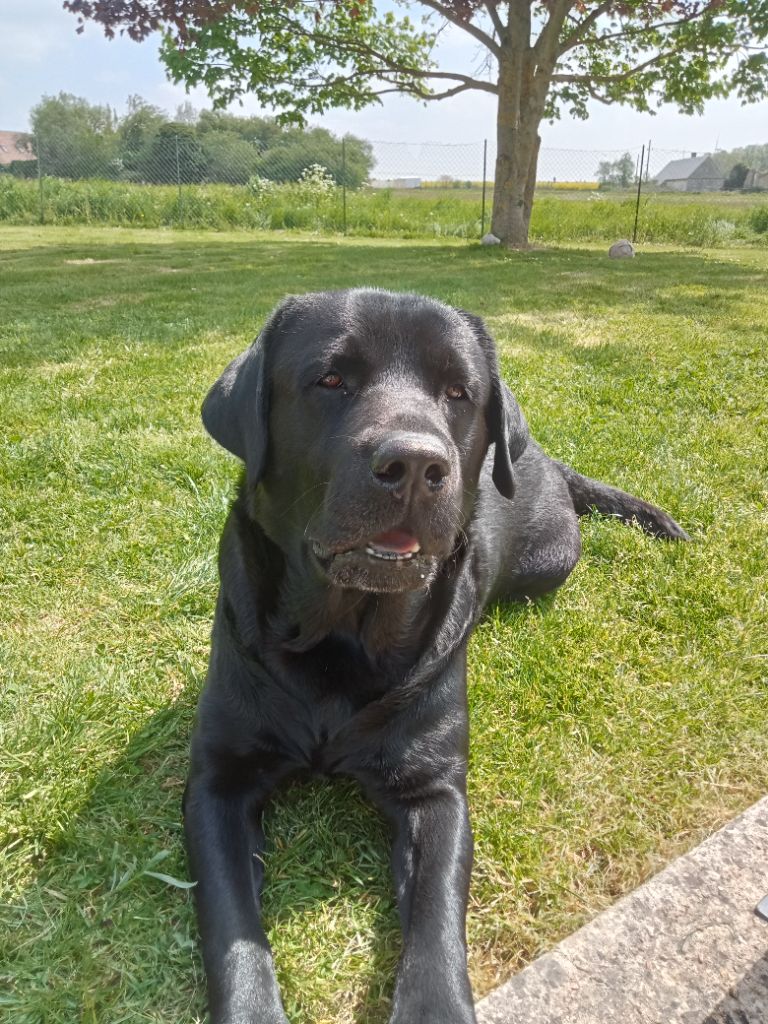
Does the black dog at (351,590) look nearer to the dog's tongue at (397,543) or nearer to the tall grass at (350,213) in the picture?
the dog's tongue at (397,543)

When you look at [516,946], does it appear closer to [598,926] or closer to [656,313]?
[598,926]

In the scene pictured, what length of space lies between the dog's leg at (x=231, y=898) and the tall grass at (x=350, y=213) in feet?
63.4

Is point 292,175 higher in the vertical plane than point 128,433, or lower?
higher

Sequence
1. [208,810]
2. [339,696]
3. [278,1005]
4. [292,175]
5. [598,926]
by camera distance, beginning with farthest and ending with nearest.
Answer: [292,175] → [339,696] → [208,810] → [598,926] → [278,1005]

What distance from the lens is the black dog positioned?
1578 mm

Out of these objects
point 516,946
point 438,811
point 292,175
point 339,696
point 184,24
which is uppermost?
point 184,24

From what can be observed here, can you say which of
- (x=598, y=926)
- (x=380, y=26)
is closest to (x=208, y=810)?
(x=598, y=926)

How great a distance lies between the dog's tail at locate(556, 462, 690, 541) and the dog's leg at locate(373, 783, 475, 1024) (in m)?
1.81

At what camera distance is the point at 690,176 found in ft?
143

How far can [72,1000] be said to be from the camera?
1403mm

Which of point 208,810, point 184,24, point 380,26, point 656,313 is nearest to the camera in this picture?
point 208,810

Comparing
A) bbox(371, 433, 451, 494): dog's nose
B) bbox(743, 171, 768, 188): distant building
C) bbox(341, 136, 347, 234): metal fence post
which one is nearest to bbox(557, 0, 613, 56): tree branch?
bbox(341, 136, 347, 234): metal fence post

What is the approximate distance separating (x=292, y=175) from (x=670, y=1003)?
25606mm

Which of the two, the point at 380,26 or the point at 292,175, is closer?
the point at 380,26
